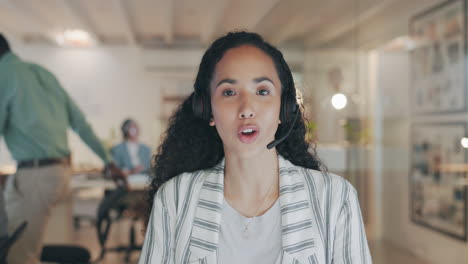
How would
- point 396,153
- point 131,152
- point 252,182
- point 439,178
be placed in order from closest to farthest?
point 252,182, point 439,178, point 396,153, point 131,152

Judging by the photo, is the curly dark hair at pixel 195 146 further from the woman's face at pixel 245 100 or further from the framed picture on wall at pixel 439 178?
the framed picture on wall at pixel 439 178

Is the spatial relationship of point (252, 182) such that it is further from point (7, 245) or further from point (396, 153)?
point (396, 153)

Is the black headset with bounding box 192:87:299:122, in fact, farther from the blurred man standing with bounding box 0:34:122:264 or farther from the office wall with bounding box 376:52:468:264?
the office wall with bounding box 376:52:468:264

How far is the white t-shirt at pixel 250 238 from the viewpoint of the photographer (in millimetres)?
1051

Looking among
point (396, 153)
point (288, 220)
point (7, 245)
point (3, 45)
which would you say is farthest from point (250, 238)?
point (396, 153)

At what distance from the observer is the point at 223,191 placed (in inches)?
44.9

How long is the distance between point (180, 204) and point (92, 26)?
2.02 meters

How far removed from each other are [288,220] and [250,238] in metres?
0.10

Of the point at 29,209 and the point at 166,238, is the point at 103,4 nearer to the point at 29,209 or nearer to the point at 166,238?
the point at 29,209

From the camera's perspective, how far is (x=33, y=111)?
2045 mm

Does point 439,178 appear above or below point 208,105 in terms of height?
below

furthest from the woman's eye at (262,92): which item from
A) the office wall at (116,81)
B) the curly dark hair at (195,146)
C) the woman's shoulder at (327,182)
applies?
the office wall at (116,81)

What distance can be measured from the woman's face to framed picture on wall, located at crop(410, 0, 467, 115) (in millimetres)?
1695

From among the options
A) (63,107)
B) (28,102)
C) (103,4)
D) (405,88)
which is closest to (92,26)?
(103,4)
